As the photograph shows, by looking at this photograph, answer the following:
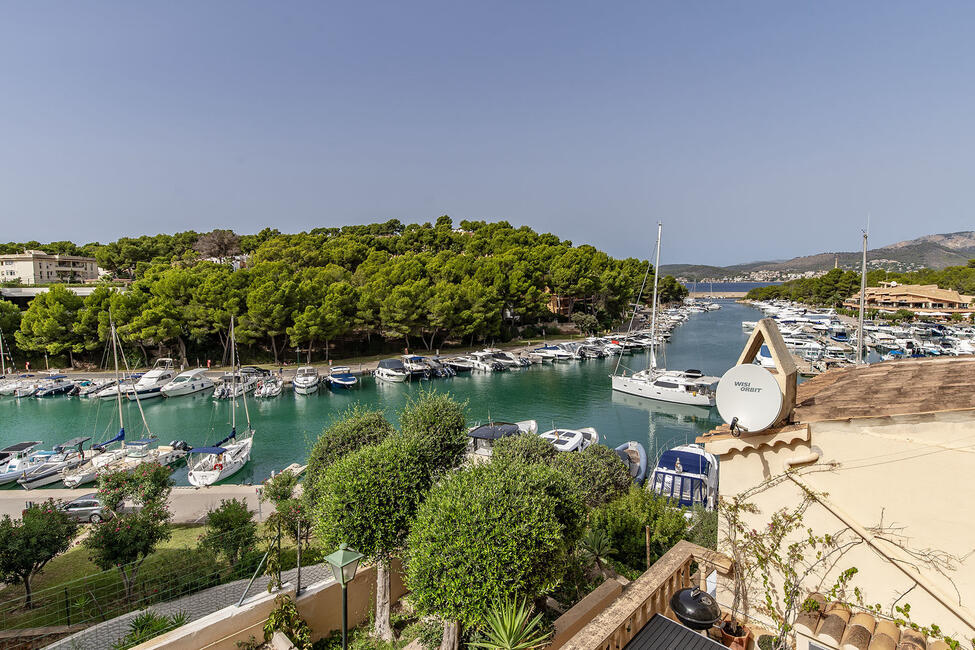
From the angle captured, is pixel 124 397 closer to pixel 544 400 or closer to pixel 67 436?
pixel 67 436

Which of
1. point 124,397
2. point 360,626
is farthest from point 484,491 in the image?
point 124,397

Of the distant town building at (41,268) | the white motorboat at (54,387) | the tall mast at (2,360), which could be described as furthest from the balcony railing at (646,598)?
the distant town building at (41,268)

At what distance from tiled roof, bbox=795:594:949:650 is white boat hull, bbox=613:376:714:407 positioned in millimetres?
22718

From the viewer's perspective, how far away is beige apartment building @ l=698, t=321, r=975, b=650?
4.19 meters

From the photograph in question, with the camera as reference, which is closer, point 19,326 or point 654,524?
point 654,524

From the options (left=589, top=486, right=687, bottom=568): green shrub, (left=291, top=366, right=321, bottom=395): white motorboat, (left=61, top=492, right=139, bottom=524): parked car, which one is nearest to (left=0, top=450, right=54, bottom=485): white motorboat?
(left=61, top=492, right=139, bottom=524): parked car

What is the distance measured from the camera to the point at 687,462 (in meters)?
14.3

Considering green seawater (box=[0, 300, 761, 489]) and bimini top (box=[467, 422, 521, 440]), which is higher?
bimini top (box=[467, 422, 521, 440])

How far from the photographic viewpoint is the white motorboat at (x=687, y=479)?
13.0 metres

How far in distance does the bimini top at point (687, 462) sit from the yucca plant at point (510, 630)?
→ 33.9 feet

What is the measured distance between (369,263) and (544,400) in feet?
88.1

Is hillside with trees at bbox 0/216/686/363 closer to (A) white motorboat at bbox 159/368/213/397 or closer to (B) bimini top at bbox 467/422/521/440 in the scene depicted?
(A) white motorboat at bbox 159/368/213/397

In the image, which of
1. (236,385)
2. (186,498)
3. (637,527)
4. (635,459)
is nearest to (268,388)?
(236,385)

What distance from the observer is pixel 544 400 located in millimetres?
28359
